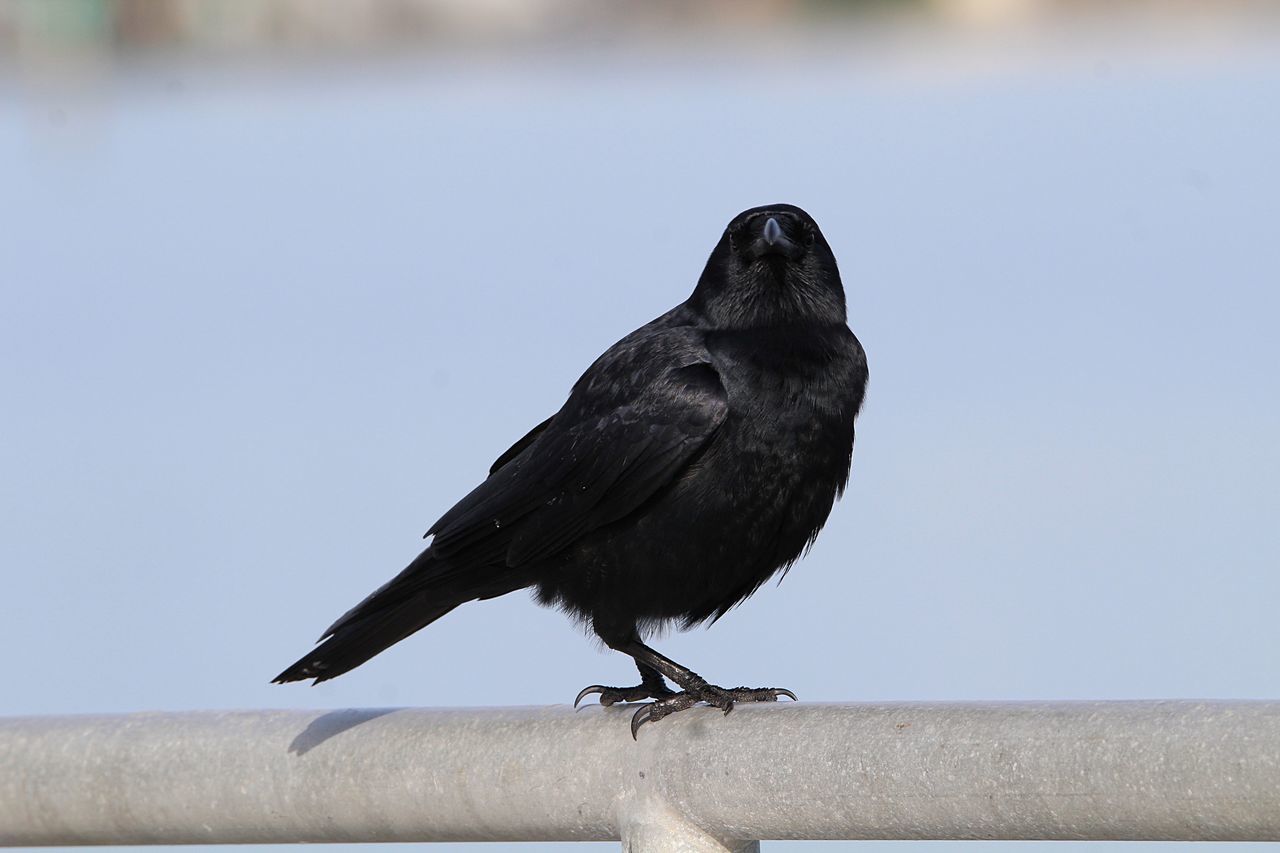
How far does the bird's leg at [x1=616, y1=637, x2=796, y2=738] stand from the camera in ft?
11.5

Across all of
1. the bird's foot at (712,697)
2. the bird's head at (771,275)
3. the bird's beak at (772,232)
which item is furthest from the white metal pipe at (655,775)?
the bird's beak at (772,232)

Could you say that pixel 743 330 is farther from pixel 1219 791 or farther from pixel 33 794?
pixel 1219 791

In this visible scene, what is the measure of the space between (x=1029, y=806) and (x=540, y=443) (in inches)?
88.5

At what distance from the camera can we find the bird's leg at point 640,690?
399 cm

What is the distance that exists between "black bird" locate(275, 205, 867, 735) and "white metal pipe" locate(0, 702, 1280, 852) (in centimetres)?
82

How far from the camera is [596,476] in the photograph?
3.94 meters

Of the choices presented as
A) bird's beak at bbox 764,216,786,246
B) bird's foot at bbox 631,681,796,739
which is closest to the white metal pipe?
bird's foot at bbox 631,681,796,739

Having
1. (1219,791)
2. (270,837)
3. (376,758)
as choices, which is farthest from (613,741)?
(1219,791)

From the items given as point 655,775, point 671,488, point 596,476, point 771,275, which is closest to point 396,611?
point 596,476

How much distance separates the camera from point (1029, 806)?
6.87 feet

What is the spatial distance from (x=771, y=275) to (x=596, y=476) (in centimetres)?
65

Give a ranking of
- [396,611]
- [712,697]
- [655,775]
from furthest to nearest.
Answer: [396,611]
[712,697]
[655,775]

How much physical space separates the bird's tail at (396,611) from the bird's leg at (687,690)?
13.5 inches

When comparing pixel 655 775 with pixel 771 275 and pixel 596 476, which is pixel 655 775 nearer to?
pixel 596 476
